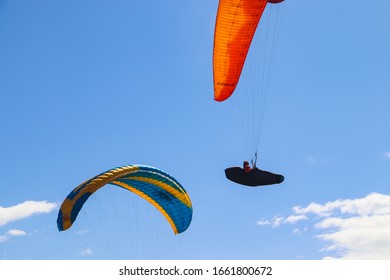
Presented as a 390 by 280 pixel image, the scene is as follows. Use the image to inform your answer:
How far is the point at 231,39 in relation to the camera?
21516 mm

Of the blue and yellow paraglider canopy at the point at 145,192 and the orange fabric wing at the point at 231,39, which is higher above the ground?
the orange fabric wing at the point at 231,39

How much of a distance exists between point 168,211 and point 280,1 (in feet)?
30.6

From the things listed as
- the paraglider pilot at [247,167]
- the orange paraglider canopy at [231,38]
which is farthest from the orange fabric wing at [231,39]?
the paraglider pilot at [247,167]

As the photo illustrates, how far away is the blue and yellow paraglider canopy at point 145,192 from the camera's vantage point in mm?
19763

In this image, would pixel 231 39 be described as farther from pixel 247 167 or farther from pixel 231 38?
pixel 247 167

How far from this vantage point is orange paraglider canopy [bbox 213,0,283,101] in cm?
2078

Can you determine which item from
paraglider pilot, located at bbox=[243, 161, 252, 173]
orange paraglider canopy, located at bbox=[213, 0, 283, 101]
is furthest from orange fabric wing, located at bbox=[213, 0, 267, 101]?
paraglider pilot, located at bbox=[243, 161, 252, 173]

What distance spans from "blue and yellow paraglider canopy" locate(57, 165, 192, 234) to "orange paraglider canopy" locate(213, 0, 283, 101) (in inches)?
154

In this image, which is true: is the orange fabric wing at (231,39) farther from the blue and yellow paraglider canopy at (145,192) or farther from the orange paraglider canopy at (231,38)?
the blue and yellow paraglider canopy at (145,192)

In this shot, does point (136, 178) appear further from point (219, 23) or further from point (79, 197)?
point (219, 23)

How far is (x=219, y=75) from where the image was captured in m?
22.3

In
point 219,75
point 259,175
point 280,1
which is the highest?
point 280,1

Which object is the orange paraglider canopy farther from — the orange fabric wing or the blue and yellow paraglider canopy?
the blue and yellow paraglider canopy

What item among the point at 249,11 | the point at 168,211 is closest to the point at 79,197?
the point at 168,211
